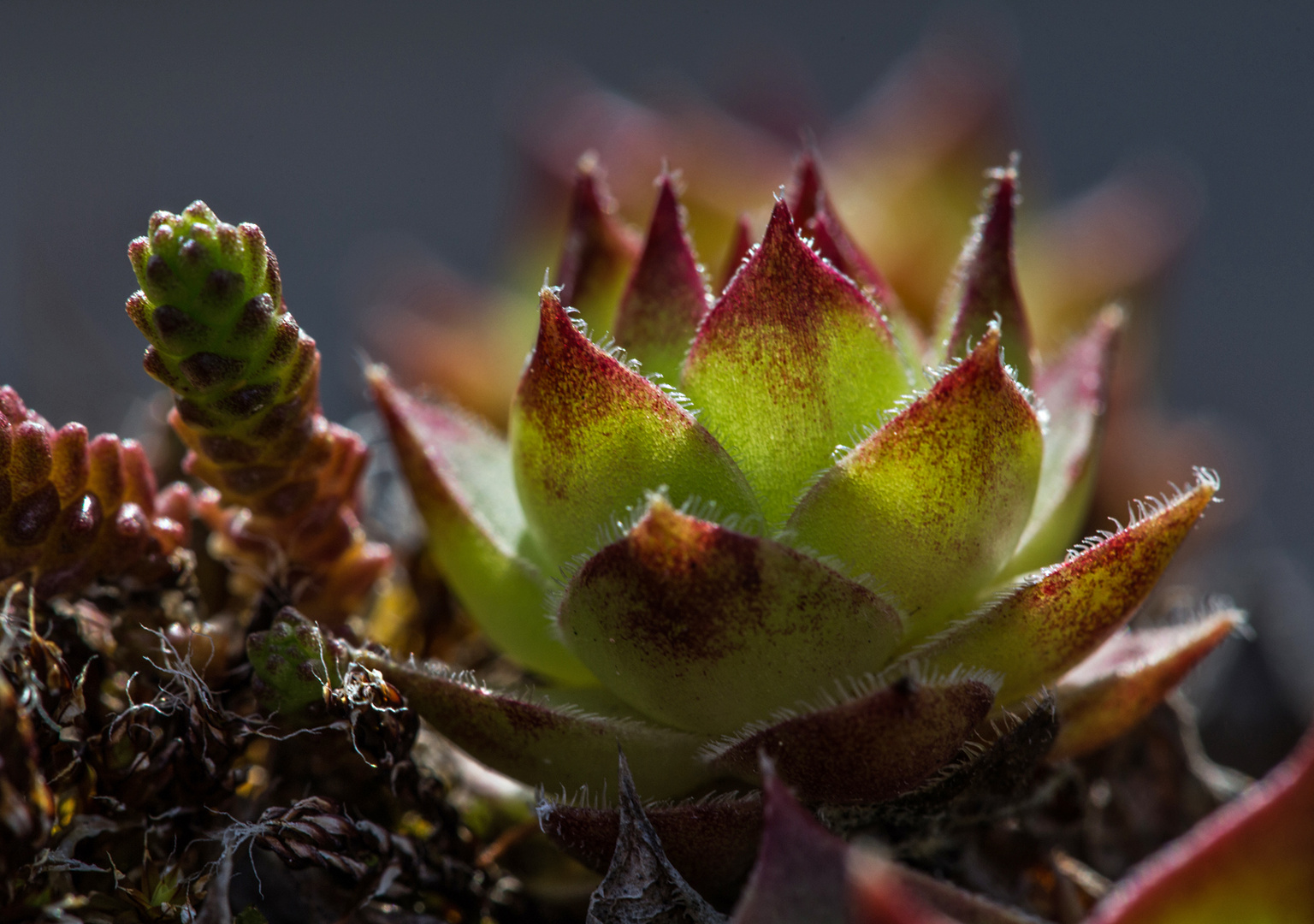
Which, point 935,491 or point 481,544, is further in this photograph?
point 481,544

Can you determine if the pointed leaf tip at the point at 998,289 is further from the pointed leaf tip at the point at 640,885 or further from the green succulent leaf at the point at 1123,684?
Answer: the pointed leaf tip at the point at 640,885

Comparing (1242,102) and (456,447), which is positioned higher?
(1242,102)

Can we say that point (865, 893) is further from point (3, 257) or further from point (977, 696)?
point (3, 257)

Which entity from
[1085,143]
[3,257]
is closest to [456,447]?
[3,257]

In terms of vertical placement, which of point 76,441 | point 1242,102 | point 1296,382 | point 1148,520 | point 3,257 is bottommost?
point 3,257

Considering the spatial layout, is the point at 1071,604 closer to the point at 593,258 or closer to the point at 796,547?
the point at 796,547

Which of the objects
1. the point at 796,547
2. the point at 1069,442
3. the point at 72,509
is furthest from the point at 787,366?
the point at 72,509

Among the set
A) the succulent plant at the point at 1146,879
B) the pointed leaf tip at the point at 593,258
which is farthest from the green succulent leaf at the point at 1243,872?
the pointed leaf tip at the point at 593,258
